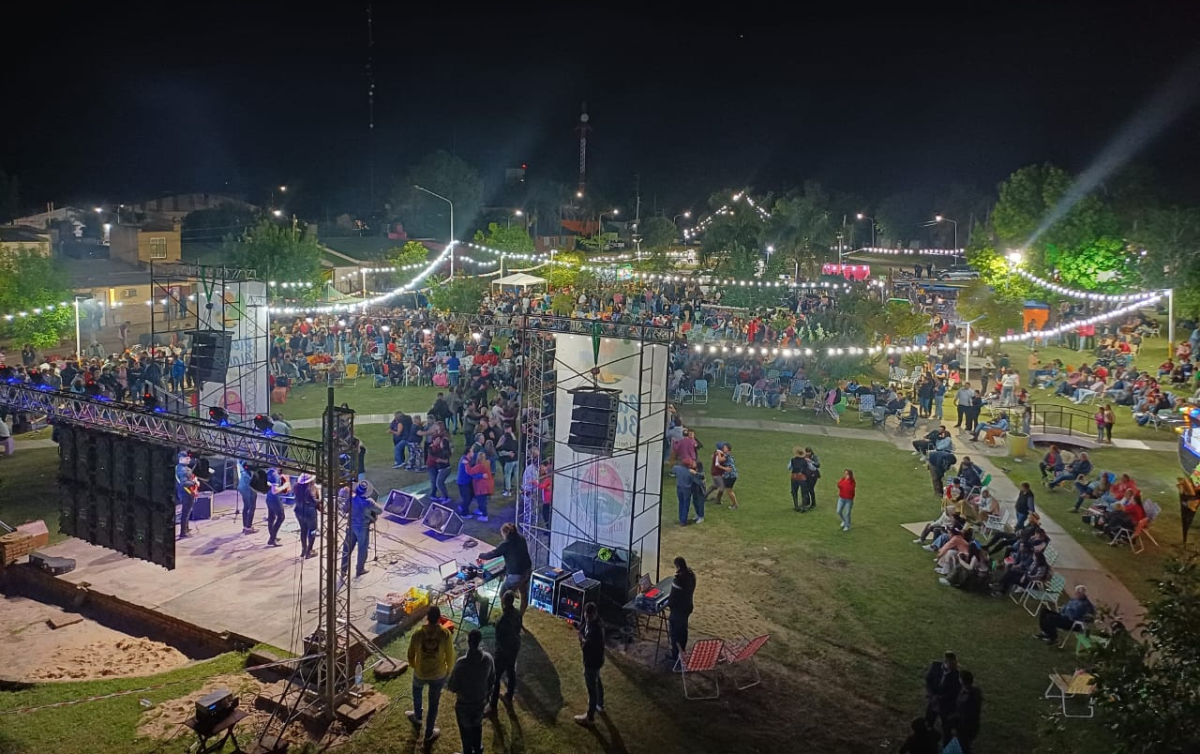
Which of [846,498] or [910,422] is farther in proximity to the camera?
[910,422]

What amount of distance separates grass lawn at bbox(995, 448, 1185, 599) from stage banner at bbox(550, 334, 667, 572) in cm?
583

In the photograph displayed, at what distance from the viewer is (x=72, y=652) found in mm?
10500

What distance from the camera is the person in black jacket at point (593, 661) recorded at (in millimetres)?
8719

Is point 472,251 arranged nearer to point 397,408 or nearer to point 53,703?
point 397,408

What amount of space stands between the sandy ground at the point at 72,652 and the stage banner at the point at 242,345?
236 inches

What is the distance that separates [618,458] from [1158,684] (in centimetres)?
722

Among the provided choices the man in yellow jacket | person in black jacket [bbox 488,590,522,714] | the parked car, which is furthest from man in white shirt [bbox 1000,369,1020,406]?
the parked car

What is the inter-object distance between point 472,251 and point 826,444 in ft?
125

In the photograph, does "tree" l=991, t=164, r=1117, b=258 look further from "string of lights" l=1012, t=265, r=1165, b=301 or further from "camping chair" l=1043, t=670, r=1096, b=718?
"camping chair" l=1043, t=670, r=1096, b=718

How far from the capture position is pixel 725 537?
46.4 feet

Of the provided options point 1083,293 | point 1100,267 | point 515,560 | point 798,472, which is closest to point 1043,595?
point 798,472

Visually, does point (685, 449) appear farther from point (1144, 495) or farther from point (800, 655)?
point (1144, 495)

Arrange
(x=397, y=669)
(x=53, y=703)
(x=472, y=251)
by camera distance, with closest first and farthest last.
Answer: (x=53, y=703) < (x=397, y=669) < (x=472, y=251)

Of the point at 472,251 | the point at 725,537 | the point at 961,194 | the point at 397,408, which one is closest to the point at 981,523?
the point at 725,537
